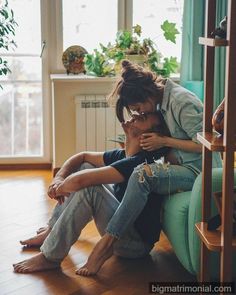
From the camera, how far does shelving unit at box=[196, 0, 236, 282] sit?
1.75m

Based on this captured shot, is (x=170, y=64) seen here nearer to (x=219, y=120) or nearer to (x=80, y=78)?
(x=80, y=78)

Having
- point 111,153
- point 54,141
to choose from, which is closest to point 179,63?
Result: point 54,141

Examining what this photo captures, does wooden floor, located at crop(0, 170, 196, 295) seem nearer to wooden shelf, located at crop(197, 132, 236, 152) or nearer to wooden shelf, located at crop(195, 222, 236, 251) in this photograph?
wooden shelf, located at crop(195, 222, 236, 251)

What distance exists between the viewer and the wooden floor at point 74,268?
245cm

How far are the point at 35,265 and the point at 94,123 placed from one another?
1.83 metres

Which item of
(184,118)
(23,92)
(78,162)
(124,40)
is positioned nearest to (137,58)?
(124,40)

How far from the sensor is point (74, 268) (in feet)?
8.73

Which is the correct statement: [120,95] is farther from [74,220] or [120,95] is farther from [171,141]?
[74,220]

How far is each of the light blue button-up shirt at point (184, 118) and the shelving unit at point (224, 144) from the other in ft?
1.41

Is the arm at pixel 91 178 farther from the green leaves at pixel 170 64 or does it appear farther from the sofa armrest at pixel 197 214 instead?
the green leaves at pixel 170 64

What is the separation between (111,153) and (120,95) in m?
0.37

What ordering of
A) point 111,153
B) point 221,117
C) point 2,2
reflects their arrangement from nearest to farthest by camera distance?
point 221,117
point 111,153
point 2,2

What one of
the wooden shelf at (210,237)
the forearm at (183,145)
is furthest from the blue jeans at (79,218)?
the wooden shelf at (210,237)

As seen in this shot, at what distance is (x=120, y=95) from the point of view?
2.66 meters
